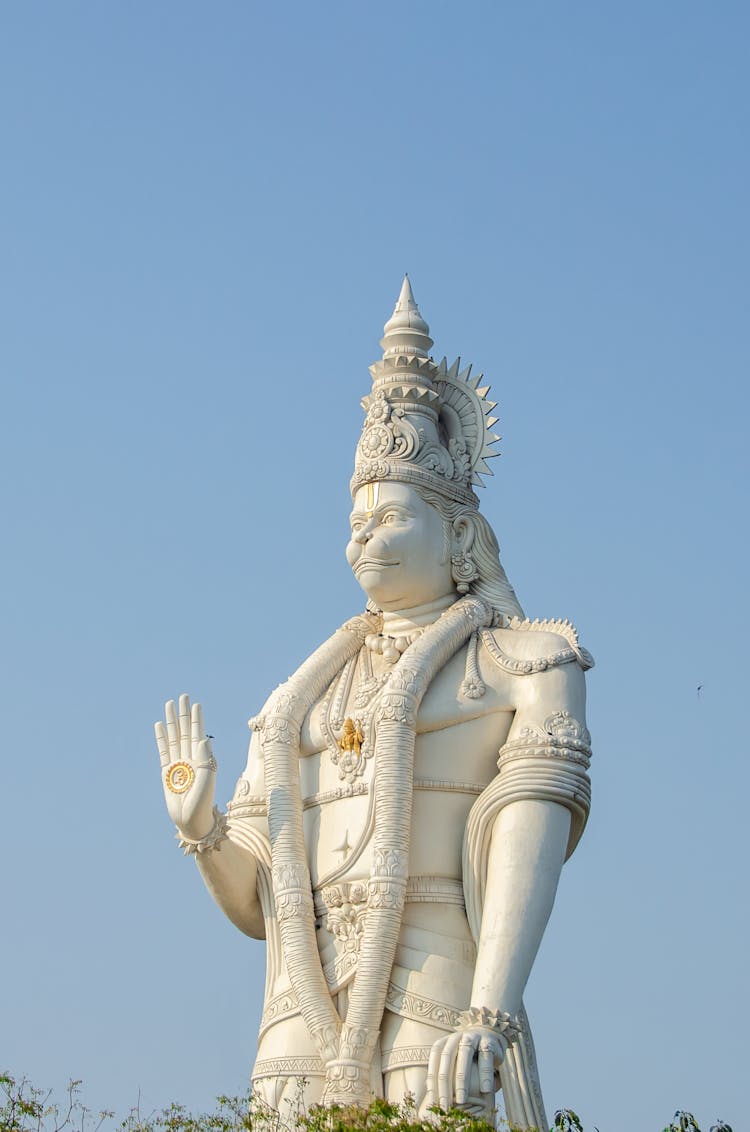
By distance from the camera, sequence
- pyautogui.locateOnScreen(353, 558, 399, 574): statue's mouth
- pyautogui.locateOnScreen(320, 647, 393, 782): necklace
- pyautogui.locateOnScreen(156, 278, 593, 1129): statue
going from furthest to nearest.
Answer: pyautogui.locateOnScreen(353, 558, 399, 574): statue's mouth < pyautogui.locateOnScreen(320, 647, 393, 782): necklace < pyautogui.locateOnScreen(156, 278, 593, 1129): statue

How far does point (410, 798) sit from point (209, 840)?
3.50ft

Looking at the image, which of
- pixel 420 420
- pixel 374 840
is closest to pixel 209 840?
pixel 374 840

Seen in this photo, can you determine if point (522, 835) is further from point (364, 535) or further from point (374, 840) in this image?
point (364, 535)

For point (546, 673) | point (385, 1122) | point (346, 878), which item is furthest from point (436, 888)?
point (385, 1122)

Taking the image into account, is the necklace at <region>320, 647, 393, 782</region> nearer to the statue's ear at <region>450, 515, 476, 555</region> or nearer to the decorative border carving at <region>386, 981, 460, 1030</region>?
the statue's ear at <region>450, 515, 476, 555</region>

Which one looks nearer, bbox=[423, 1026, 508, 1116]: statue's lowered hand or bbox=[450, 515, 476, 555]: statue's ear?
bbox=[423, 1026, 508, 1116]: statue's lowered hand

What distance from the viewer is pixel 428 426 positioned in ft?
40.5

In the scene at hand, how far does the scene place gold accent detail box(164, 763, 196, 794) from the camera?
11.5 metres

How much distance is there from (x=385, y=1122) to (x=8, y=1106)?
1.82m

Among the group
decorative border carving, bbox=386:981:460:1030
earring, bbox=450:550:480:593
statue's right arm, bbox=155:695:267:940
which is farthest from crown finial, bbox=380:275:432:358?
decorative border carving, bbox=386:981:460:1030

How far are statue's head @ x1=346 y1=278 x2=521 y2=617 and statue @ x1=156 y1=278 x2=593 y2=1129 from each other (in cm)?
1

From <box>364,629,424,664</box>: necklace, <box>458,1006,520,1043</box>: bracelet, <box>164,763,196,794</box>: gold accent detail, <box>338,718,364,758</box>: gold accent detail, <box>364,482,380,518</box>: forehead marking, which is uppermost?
<box>364,482,380,518</box>: forehead marking

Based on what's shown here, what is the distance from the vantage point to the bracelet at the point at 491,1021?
10.7 meters

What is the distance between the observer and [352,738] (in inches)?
467
